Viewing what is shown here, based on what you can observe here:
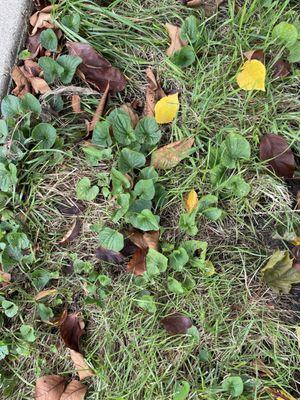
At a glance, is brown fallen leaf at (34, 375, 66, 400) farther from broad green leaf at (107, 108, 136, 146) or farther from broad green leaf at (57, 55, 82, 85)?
broad green leaf at (57, 55, 82, 85)

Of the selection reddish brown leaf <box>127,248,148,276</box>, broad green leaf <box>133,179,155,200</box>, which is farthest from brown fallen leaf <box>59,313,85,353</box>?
broad green leaf <box>133,179,155,200</box>

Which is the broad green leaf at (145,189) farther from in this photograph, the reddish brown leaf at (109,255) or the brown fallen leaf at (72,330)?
the brown fallen leaf at (72,330)

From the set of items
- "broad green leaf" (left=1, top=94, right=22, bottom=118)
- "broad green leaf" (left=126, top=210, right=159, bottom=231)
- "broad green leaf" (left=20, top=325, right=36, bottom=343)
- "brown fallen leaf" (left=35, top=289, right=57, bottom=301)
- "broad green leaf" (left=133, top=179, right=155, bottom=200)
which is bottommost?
"broad green leaf" (left=20, top=325, right=36, bottom=343)

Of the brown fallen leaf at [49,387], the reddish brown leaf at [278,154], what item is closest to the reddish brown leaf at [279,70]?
the reddish brown leaf at [278,154]

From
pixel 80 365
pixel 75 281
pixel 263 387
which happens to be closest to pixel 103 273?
pixel 75 281

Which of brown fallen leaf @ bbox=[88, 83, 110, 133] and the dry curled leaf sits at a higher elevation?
brown fallen leaf @ bbox=[88, 83, 110, 133]

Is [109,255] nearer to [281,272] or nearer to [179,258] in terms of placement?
[179,258]
